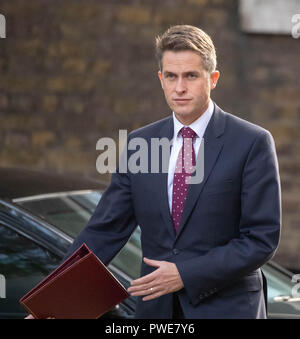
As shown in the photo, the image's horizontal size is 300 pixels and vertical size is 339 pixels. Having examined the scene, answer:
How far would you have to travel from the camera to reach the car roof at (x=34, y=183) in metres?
3.37

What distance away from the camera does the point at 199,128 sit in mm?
2520

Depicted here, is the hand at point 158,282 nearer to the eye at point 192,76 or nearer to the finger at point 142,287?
the finger at point 142,287

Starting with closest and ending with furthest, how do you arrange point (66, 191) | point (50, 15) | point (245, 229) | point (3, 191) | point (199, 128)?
1. point (245, 229)
2. point (199, 128)
3. point (3, 191)
4. point (66, 191)
5. point (50, 15)

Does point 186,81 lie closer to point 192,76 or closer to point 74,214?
point 192,76

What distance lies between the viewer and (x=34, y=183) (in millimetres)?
3580

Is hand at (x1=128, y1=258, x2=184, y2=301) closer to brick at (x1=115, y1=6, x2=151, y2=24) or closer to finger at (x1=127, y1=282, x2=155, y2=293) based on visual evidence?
finger at (x1=127, y1=282, x2=155, y2=293)

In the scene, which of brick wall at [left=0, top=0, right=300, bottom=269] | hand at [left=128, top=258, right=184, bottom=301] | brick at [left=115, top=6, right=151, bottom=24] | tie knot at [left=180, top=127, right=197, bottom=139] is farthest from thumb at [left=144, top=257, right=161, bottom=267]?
brick at [left=115, top=6, right=151, bottom=24]

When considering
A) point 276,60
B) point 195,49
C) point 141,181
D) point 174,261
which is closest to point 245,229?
point 174,261

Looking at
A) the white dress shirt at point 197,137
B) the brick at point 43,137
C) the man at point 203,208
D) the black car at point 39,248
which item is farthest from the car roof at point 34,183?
the brick at point 43,137

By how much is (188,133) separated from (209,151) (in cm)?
11

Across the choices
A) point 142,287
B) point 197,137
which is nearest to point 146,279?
point 142,287

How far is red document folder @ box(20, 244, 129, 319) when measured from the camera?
2332mm

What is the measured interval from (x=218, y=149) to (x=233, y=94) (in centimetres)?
477
